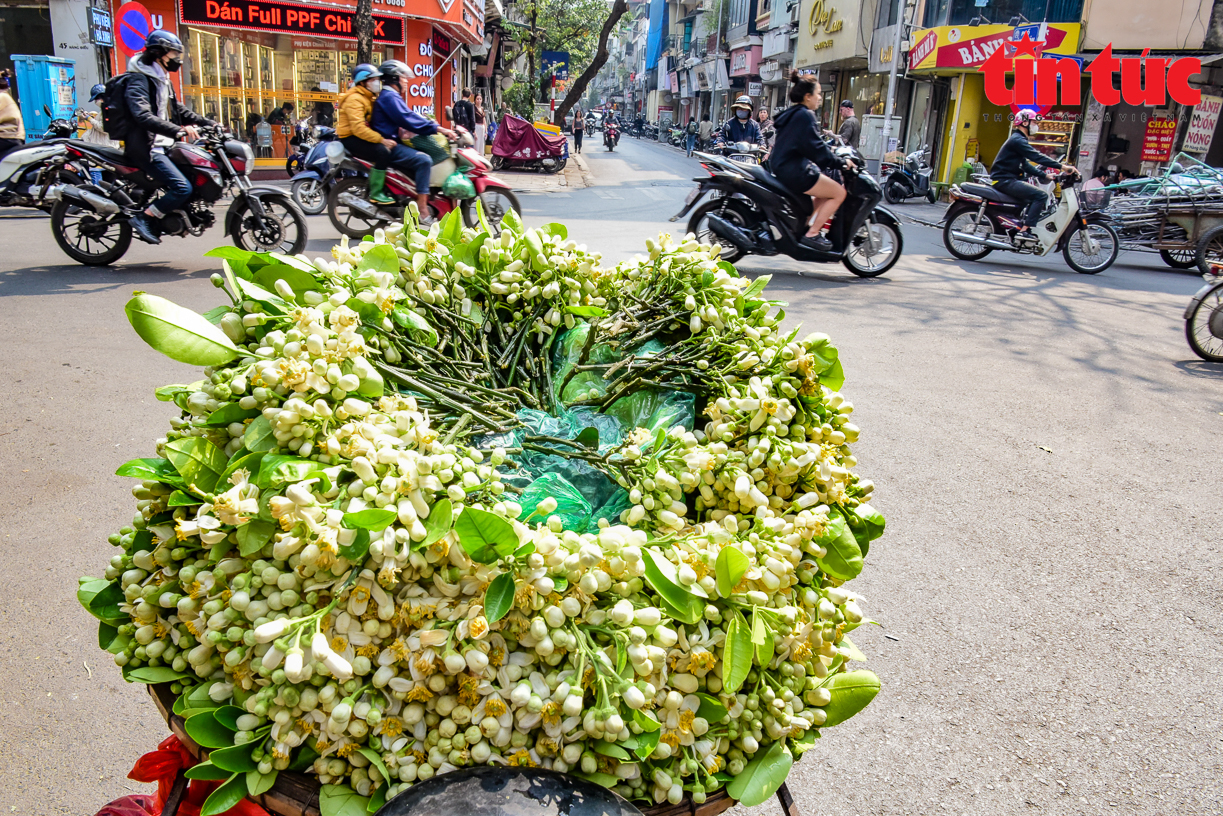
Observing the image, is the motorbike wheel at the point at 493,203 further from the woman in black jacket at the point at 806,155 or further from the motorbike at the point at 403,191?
the woman in black jacket at the point at 806,155

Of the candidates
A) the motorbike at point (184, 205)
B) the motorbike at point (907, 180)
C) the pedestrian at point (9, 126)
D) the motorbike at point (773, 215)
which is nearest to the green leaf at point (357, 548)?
the motorbike at point (184, 205)

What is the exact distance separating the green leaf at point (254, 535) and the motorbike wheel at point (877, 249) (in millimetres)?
7997

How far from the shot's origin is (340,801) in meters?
1.08

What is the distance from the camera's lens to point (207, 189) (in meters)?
7.15

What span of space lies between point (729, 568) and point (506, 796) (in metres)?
0.39

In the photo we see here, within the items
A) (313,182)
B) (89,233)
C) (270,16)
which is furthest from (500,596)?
(270,16)

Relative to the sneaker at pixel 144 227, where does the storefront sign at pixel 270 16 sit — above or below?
above

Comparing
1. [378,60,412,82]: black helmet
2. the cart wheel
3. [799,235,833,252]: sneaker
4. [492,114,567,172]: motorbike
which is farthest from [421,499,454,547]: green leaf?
[492,114,567,172]: motorbike

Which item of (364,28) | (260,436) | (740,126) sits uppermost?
(364,28)

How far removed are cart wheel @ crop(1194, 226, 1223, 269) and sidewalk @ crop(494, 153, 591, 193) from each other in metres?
10.1

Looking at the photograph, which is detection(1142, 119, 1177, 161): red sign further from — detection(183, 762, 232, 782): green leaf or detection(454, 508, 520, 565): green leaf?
detection(183, 762, 232, 782): green leaf

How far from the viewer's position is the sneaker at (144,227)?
705 centimetres

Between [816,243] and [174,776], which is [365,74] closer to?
[816,243]

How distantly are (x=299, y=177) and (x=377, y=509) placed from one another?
33.2 ft
